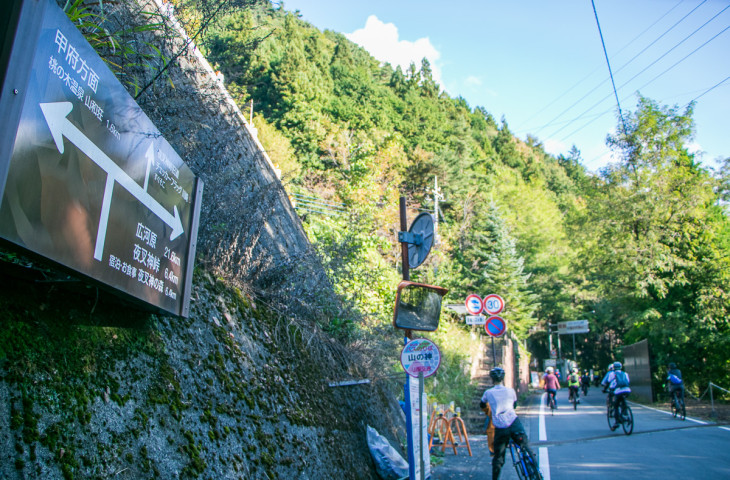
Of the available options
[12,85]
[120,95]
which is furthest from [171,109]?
[12,85]

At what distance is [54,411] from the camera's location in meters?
3.17

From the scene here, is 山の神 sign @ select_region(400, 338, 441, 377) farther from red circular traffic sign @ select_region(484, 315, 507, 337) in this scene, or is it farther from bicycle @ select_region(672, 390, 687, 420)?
bicycle @ select_region(672, 390, 687, 420)

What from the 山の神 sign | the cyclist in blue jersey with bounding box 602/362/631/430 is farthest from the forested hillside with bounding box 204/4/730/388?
the cyclist in blue jersey with bounding box 602/362/631/430

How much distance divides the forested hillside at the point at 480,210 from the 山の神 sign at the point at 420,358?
7.43 feet

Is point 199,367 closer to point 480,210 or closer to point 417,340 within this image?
point 417,340

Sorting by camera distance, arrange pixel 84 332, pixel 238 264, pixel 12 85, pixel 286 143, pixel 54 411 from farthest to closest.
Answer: pixel 286 143
pixel 238 264
pixel 84 332
pixel 54 411
pixel 12 85

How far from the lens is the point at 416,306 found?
8.52 metres

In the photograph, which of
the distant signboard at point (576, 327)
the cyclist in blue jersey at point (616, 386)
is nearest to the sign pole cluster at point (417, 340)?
the cyclist in blue jersey at point (616, 386)

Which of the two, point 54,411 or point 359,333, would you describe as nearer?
point 54,411

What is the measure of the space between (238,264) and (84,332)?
356 cm

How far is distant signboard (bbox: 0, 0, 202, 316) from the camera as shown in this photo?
8.61ft

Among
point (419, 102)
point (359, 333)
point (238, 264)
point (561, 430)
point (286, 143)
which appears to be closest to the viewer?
point (238, 264)

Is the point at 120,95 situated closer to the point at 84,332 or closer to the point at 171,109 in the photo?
the point at 84,332

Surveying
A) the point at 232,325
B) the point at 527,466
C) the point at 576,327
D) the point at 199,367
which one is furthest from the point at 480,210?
the point at 199,367
